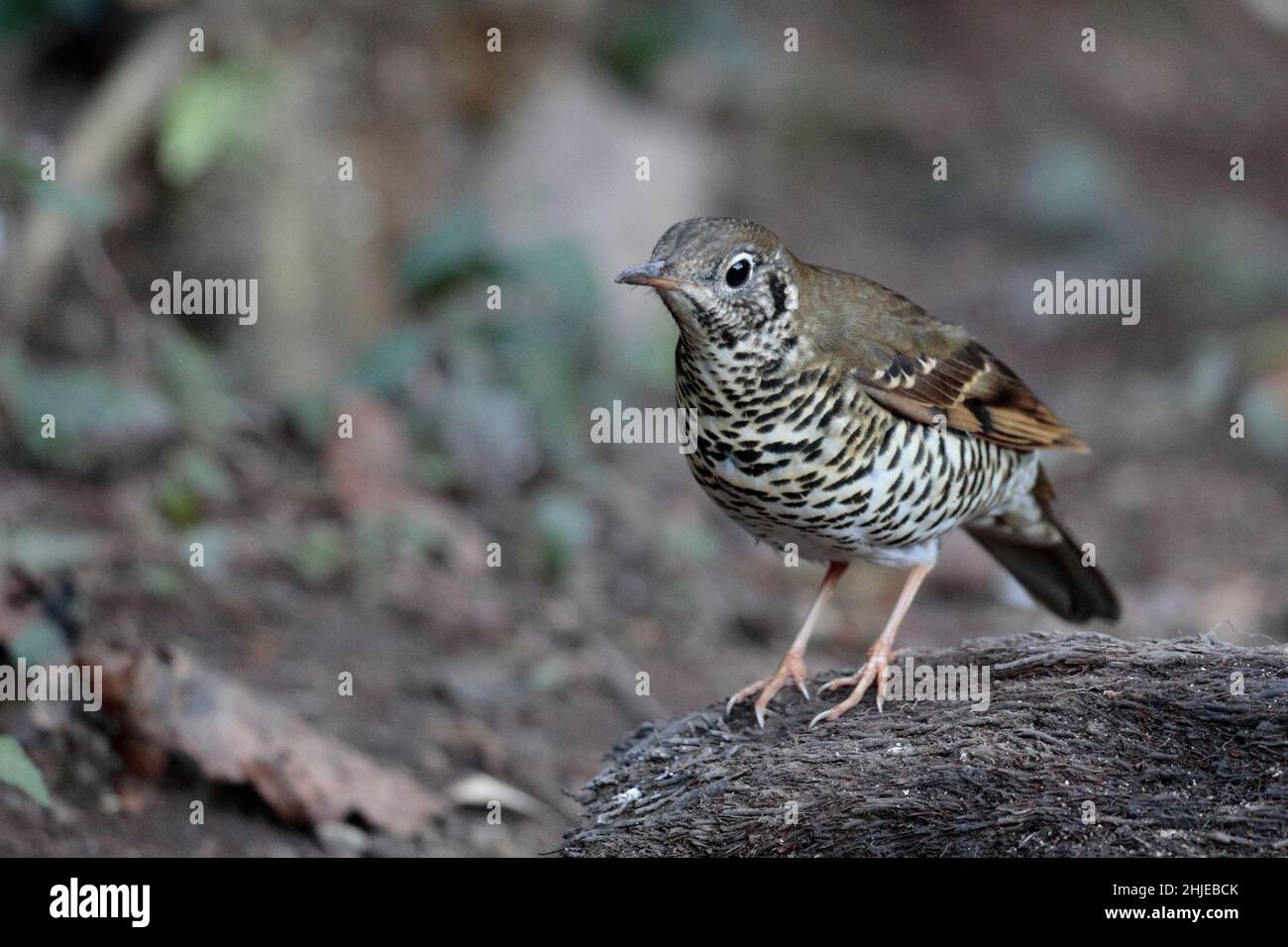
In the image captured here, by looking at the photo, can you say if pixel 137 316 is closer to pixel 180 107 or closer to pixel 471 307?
pixel 180 107

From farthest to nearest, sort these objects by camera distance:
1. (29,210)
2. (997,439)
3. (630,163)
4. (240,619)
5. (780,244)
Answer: (630,163), (29,210), (240,619), (997,439), (780,244)

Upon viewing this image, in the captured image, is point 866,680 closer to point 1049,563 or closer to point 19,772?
point 1049,563

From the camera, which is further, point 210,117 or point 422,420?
point 422,420

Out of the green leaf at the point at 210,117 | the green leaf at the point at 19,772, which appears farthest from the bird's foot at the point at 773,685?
the green leaf at the point at 210,117

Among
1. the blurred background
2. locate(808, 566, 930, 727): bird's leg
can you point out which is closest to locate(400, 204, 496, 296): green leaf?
the blurred background

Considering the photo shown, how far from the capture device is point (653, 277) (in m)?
4.29

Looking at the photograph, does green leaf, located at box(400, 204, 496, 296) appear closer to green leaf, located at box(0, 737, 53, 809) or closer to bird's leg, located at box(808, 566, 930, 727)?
bird's leg, located at box(808, 566, 930, 727)

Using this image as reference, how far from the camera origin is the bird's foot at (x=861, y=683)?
4.42 metres

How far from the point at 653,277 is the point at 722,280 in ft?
0.82

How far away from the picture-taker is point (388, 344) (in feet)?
27.5

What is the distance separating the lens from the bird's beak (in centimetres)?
426

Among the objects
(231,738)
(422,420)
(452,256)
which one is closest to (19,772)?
(231,738)
